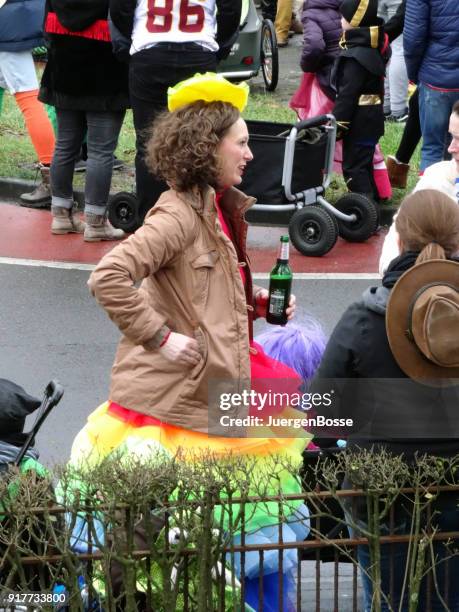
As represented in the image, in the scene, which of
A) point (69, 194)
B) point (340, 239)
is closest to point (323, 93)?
point (340, 239)

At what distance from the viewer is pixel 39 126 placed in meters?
9.62

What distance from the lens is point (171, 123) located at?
4254mm

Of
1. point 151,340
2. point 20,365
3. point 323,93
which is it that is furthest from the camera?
point 323,93

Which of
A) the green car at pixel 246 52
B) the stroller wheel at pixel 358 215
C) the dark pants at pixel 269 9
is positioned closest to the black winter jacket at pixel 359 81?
the stroller wheel at pixel 358 215

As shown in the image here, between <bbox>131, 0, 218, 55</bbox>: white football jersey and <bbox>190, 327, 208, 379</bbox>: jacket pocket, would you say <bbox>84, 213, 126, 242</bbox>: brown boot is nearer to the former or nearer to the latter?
<bbox>131, 0, 218, 55</bbox>: white football jersey

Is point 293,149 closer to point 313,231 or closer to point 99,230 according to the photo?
point 313,231

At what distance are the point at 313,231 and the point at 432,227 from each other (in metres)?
5.04

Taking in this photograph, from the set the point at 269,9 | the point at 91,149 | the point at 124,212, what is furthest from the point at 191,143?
the point at 269,9

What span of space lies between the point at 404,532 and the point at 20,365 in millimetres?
3679

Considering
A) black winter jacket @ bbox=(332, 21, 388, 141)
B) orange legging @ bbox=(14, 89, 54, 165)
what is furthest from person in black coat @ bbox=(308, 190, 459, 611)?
orange legging @ bbox=(14, 89, 54, 165)

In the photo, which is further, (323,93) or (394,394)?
(323,93)

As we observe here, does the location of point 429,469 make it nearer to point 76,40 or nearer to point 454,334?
point 454,334

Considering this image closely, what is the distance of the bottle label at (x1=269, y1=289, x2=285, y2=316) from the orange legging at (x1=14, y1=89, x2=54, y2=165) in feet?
17.4

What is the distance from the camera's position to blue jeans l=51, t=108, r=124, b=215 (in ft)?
28.8
